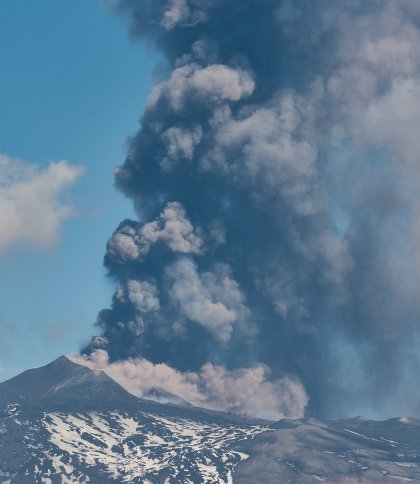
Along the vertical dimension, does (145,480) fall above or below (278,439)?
below

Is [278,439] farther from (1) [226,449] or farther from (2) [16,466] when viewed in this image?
(2) [16,466]

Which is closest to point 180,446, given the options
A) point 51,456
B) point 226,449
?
point 226,449

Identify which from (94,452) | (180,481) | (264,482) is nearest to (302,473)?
(264,482)

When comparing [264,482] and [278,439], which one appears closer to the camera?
[264,482]

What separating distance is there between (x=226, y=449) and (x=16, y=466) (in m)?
33.1

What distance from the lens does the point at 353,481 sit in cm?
18088

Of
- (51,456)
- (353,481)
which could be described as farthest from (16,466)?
(353,481)

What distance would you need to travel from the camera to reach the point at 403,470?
18738cm

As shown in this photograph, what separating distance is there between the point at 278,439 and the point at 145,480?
24.0 meters

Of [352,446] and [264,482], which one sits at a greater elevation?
[352,446]

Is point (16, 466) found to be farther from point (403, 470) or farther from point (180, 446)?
point (403, 470)

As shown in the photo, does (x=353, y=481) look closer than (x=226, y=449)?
Yes

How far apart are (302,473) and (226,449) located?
17.5 metres

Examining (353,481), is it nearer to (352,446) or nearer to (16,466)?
(352,446)
